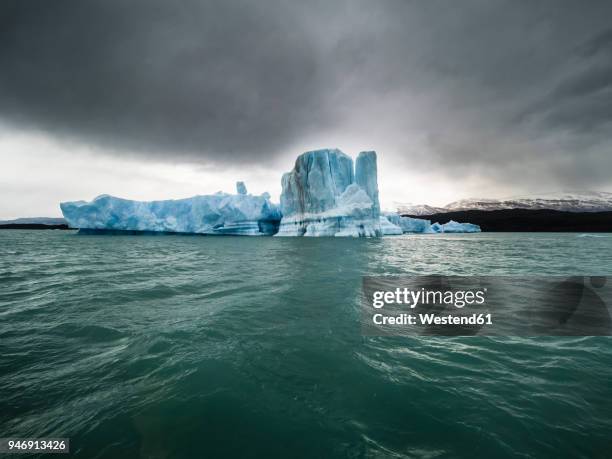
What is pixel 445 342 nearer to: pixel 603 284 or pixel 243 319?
pixel 243 319

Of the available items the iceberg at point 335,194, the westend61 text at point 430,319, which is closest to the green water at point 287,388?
the westend61 text at point 430,319

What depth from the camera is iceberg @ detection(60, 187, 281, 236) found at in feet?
129

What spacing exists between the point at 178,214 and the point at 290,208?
63.5 feet

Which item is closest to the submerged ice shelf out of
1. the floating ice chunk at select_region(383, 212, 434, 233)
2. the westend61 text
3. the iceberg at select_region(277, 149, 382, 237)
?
the iceberg at select_region(277, 149, 382, 237)

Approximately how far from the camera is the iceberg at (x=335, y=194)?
122ft

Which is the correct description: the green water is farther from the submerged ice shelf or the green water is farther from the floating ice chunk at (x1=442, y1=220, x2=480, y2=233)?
the floating ice chunk at (x1=442, y1=220, x2=480, y2=233)

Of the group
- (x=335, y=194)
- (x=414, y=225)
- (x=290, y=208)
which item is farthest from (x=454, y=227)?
(x=290, y=208)

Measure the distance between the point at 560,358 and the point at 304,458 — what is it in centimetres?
363

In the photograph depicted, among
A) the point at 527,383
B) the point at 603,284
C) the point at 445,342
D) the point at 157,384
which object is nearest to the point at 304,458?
the point at 157,384

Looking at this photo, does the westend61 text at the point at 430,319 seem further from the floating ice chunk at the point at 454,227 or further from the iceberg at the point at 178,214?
the floating ice chunk at the point at 454,227

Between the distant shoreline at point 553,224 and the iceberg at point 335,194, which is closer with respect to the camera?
the iceberg at point 335,194

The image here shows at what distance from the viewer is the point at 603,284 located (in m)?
8.01

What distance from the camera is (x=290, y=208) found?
145ft

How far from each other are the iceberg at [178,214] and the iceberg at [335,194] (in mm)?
8447
